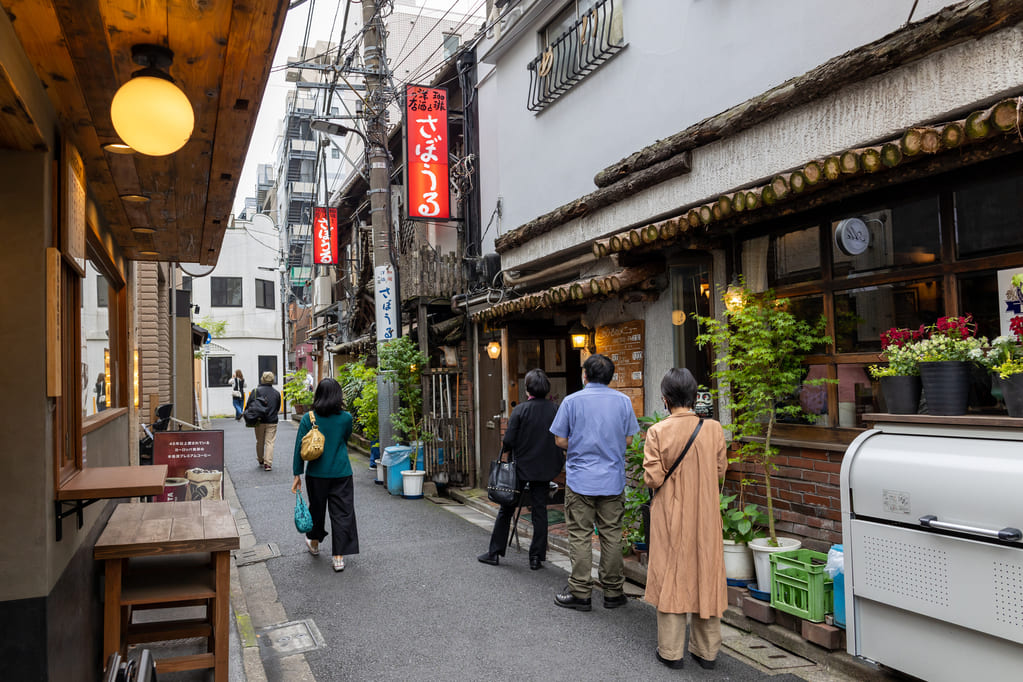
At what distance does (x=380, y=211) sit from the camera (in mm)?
13203

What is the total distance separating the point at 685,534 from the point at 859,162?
8.80 feet

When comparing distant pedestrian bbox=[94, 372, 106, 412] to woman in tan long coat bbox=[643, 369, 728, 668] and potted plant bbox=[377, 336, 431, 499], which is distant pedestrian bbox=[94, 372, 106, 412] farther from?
potted plant bbox=[377, 336, 431, 499]

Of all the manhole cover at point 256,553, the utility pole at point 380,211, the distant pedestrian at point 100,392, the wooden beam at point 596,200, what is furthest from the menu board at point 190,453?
the wooden beam at point 596,200

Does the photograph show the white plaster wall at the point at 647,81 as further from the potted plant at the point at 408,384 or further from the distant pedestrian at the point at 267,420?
the distant pedestrian at the point at 267,420

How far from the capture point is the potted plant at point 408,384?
12.6 metres

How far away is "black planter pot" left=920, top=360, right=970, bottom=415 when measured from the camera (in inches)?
160

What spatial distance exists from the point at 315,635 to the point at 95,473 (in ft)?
8.17

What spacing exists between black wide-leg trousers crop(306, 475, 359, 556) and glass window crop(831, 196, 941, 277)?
17.0 feet

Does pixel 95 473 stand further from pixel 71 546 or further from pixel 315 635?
pixel 315 635

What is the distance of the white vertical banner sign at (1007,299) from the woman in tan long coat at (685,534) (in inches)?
74.4

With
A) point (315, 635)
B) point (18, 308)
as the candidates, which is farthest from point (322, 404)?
point (18, 308)

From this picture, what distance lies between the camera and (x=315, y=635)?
5727mm

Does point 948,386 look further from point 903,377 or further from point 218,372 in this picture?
point 218,372

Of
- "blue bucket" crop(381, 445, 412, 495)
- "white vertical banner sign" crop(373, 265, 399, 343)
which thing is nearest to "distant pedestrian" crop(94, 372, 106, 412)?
"blue bucket" crop(381, 445, 412, 495)
